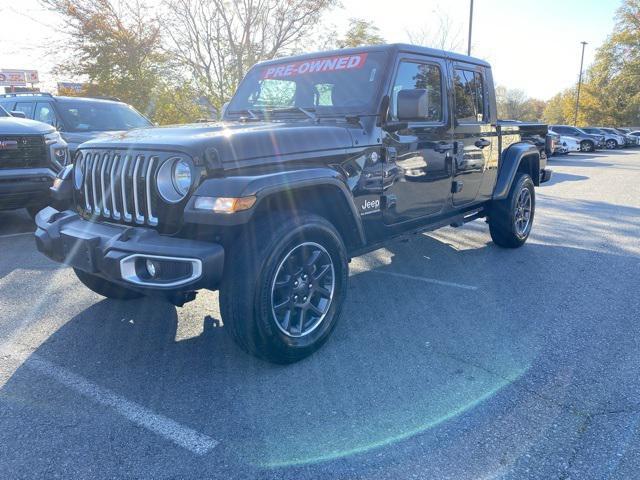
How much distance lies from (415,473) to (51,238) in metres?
2.50

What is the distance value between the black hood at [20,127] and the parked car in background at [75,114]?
1269 mm

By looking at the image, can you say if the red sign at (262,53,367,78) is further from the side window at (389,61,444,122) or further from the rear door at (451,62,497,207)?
the rear door at (451,62,497,207)

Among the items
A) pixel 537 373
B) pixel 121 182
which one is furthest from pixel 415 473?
pixel 121 182

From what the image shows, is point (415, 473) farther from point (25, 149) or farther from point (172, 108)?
point (172, 108)

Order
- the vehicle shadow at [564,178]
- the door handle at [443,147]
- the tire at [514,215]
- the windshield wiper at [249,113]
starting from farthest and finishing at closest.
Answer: the vehicle shadow at [564,178], the tire at [514,215], the door handle at [443,147], the windshield wiper at [249,113]

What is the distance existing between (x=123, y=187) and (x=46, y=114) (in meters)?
6.14

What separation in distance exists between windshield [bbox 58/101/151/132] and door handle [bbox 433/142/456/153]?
5829 mm

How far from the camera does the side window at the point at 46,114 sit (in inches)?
310

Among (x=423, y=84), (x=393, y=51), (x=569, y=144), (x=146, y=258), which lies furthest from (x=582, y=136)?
(x=146, y=258)

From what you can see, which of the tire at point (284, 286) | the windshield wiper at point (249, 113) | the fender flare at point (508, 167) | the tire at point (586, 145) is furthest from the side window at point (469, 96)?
the tire at point (586, 145)

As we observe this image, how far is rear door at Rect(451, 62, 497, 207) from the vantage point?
4.59m

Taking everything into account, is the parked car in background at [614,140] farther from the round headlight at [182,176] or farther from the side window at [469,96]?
the round headlight at [182,176]

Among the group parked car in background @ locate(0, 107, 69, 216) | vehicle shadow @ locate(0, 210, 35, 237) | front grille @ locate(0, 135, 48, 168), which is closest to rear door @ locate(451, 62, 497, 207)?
parked car in background @ locate(0, 107, 69, 216)

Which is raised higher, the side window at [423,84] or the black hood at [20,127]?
the side window at [423,84]
